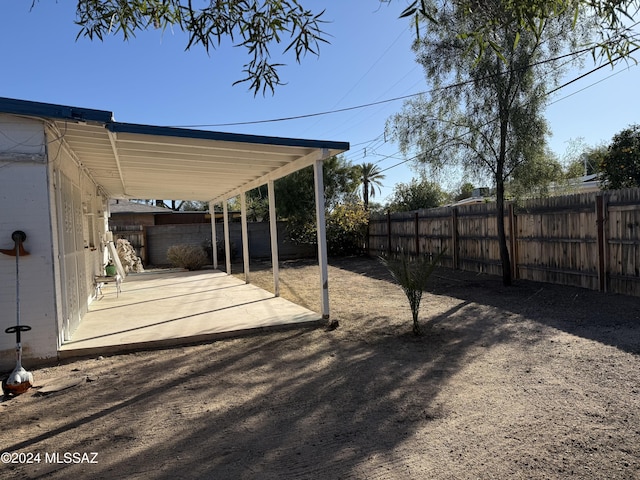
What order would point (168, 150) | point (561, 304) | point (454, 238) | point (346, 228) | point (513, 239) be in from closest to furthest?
point (168, 150) → point (561, 304) → point (513, 239) → point (454, 238) → point (346, 228)

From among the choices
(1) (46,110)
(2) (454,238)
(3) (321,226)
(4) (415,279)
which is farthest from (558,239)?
(1) (46,110)

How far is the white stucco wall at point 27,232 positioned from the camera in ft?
16.0

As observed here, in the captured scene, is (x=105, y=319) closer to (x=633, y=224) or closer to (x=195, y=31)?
(x=195, y=31)

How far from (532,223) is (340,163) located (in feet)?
44.2

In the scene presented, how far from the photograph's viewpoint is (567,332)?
583cm

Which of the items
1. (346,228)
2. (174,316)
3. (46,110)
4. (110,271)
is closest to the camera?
(46,110)

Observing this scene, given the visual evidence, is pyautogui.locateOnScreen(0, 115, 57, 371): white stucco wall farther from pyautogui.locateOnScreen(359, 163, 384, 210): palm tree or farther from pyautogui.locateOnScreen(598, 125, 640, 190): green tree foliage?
pyautogui.locateOnScreen(359, 163, 384, 210): palm tree

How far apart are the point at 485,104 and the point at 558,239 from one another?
3207 mm

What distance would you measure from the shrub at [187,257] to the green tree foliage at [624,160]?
12898 mm

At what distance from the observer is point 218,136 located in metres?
5.63

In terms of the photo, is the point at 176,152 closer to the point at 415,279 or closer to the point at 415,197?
the point at 415,279

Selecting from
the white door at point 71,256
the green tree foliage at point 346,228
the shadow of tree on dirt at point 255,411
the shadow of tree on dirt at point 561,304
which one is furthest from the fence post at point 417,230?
the white door at point 71,256

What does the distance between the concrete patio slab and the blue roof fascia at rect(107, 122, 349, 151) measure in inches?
101

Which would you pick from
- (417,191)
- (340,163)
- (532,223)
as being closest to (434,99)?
(532,223)
